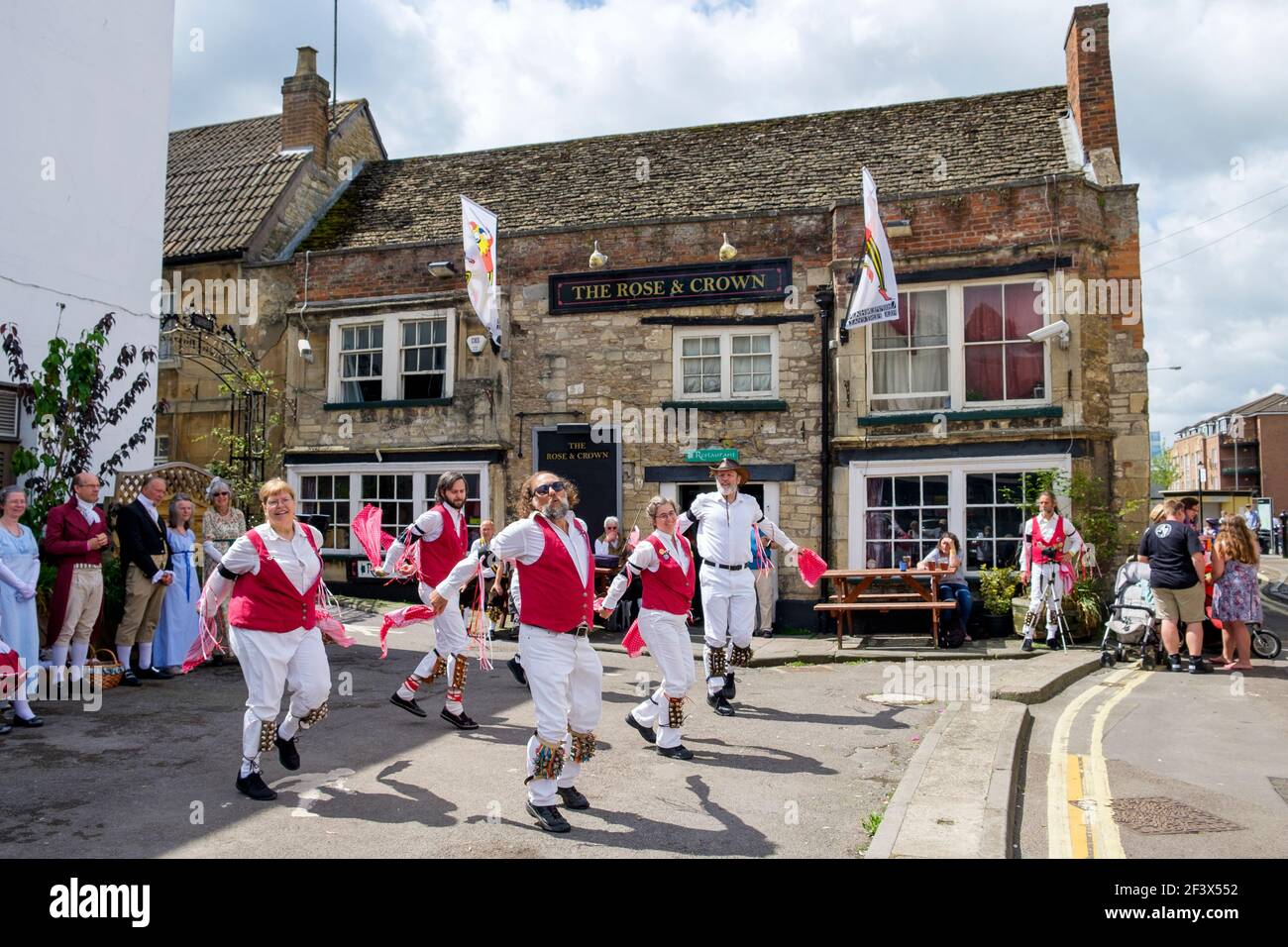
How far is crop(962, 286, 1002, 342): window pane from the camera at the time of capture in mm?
14727

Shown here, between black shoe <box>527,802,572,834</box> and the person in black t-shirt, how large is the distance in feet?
26.5

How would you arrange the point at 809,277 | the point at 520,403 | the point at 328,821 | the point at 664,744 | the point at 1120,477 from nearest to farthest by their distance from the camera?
the point at 328,821 < the point at 664,744 < the point at 1120,477 < the point at 809,277 < the point at 520,403

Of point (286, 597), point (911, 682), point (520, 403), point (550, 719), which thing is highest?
point (520, 403)

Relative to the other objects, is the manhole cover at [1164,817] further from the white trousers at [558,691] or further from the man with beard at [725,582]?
the man with beard at [725,582]

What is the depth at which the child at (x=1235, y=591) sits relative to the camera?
10562 millimetres

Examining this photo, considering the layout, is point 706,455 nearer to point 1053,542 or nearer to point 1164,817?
point 1053,542

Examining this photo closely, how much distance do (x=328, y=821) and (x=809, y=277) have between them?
12.1m

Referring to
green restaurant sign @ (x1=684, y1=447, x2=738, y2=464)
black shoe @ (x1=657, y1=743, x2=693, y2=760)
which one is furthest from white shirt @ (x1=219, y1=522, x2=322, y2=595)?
green restaurant sign @ (x1=684, y1=447, x2=738, y2=464)

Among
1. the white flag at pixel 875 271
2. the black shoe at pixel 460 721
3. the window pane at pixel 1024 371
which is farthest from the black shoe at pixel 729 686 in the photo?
the window pane at pixel 1024 371

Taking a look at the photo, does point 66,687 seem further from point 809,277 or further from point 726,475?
point 809,277

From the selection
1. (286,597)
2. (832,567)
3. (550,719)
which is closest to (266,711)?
(286,597)

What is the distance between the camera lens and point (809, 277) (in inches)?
606

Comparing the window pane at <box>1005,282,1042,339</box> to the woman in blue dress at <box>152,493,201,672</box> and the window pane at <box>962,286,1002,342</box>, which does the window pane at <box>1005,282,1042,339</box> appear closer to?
the window pane at <box>962,286,1002,342</box>
